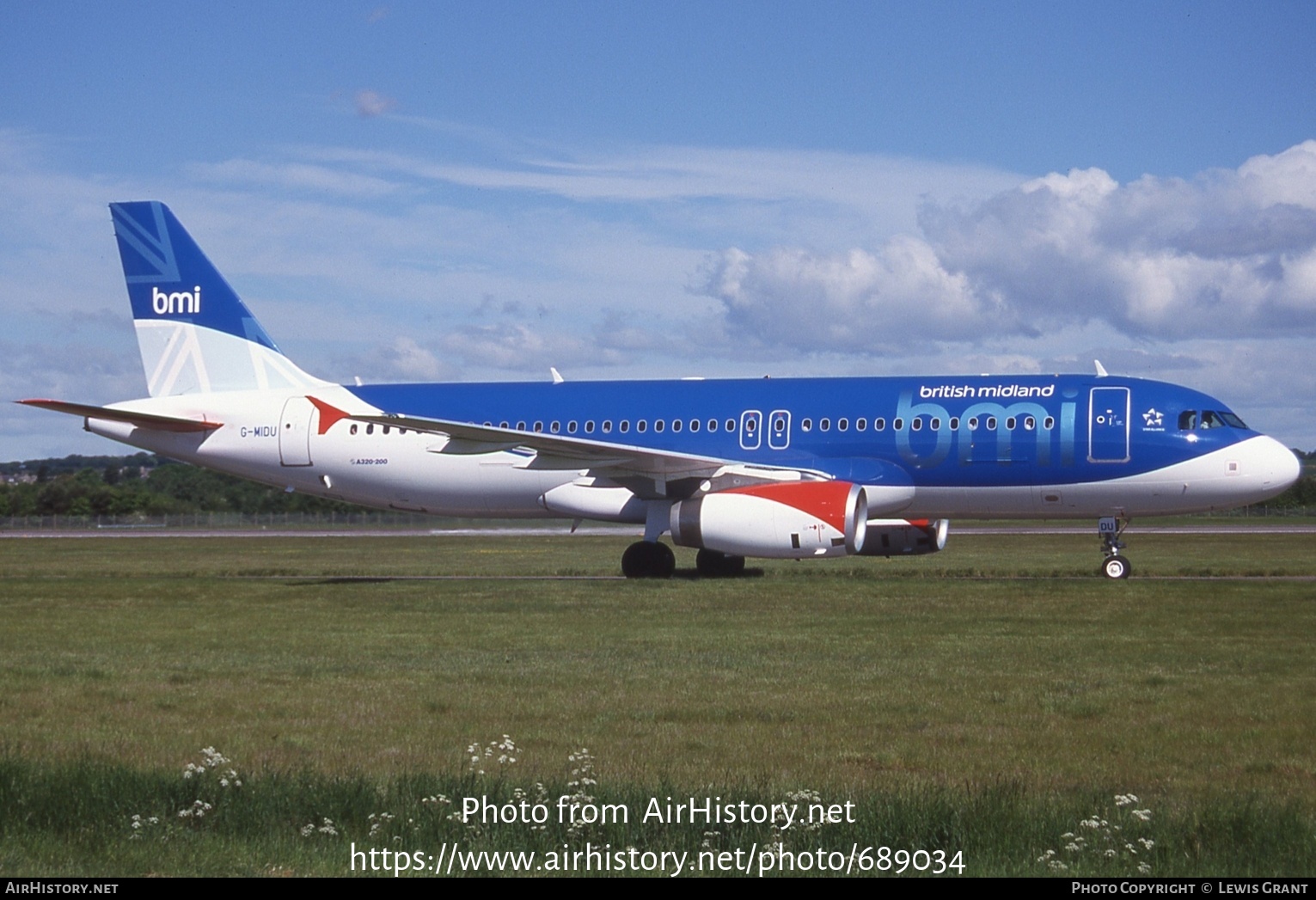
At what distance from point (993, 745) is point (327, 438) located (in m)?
21.3

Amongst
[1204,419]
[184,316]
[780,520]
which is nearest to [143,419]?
[184,316]

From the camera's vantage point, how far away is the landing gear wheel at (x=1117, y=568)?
24.9 m

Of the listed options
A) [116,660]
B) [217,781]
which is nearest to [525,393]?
[116,660]

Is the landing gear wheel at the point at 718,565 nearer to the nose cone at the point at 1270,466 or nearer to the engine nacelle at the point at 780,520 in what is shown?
the engine nacelle at the point at 780,520

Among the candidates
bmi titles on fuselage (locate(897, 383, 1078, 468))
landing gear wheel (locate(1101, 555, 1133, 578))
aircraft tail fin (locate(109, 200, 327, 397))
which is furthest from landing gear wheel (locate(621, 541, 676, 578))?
aircraft tail fin (locate(109, 200, 327, 397))

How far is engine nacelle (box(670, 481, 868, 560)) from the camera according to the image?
23.0 metres

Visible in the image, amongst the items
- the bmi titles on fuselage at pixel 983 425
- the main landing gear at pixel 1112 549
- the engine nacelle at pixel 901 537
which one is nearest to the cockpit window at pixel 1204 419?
the bmi titles on fuselage at pixel 983 425

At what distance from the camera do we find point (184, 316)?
99.0ft

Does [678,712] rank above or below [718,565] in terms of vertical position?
below

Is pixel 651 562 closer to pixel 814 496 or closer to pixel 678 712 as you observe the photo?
pixel 814 496

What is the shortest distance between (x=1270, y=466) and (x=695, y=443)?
1008cm

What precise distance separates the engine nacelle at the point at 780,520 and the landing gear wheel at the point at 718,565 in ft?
9.08

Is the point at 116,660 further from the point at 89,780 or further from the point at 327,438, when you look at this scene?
the point at 327,438

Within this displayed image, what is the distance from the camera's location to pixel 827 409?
26172 millimetres
